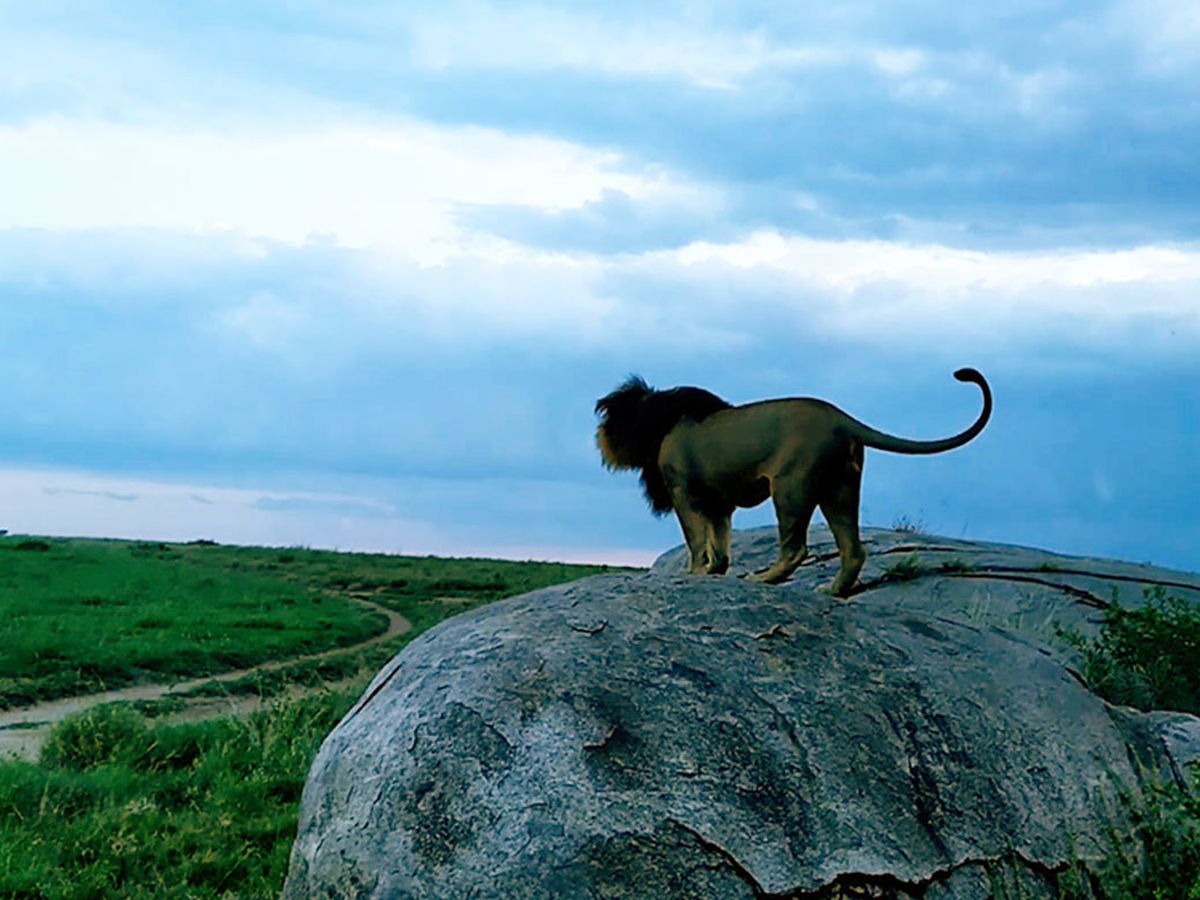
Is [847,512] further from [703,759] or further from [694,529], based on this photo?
[703,759]

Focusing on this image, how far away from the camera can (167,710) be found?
41.2 feet

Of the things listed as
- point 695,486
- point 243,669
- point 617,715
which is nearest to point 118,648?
point 243,669

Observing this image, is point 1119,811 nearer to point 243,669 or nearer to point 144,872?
point 144,872

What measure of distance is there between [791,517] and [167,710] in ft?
29.5

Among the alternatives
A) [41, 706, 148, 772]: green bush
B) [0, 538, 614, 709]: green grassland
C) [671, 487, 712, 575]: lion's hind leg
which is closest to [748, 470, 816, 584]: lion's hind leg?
[671, 487, 712, 575]: lion's hind leg

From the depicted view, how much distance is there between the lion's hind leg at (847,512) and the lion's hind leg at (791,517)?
0.09 metres

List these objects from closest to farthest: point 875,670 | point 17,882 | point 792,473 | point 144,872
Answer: point 875,670 < point 792,473 < point 17,882 < point 144,872

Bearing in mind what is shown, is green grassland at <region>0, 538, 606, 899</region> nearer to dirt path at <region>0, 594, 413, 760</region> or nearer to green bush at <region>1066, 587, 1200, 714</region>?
dirt path at <region>0, 594, 413, 760</region>

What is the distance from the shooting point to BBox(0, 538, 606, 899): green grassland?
23.9 ft

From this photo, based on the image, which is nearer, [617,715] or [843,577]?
[617,715]

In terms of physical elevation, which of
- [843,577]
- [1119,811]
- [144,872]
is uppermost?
[843,577]

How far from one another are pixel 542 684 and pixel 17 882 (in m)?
4.01

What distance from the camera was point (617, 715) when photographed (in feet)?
13.6

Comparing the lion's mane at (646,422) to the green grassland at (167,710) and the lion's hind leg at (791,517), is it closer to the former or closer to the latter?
the lion's hind leg at (791,517)
